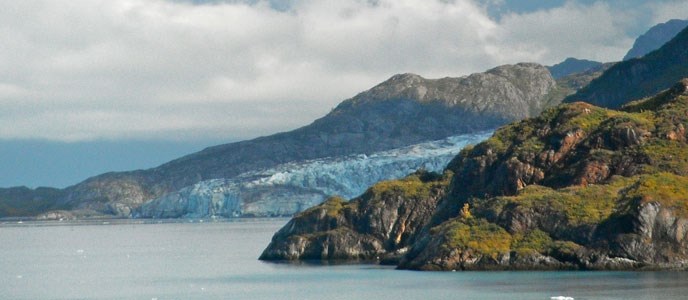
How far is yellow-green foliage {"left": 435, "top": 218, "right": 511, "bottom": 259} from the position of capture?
368ft

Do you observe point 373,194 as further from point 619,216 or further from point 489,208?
point 619,216

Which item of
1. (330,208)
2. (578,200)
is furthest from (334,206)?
(578,200)

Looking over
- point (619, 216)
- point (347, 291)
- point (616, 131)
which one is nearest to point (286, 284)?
point (347, 291)

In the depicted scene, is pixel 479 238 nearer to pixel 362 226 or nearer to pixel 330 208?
pixel 362 226

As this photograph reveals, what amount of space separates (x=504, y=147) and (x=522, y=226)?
2254cm

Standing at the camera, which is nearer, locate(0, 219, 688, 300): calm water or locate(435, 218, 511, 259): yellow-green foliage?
locate(0, 219, 688, 300): calm water

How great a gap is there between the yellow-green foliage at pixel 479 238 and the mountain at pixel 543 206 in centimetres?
9

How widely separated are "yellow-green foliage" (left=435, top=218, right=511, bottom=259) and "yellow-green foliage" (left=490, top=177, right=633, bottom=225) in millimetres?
3577

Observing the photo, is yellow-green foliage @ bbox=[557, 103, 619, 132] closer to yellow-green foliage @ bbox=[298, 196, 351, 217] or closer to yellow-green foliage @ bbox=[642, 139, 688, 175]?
yellow-green foliage @ bbox=[642, 139, 688, 175]

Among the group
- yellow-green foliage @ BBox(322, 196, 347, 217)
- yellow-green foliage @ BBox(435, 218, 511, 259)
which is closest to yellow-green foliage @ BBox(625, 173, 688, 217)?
yellow-green foliage @ BBox(435, 218, 511, 259)

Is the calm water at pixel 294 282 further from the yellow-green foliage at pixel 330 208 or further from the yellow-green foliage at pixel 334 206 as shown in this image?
the yellow-green foliage at pixel 334 206

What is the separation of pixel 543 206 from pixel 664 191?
1140cm

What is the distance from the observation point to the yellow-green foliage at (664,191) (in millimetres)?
105500

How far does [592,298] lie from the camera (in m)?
83.7
